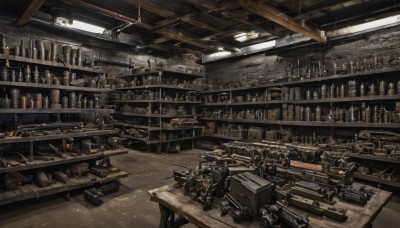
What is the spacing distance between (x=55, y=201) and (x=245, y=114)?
5.06m

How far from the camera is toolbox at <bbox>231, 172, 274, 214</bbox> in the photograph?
1486 mm

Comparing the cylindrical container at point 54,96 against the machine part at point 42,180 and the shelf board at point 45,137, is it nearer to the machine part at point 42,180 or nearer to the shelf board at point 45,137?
the shelf board at point 45,137

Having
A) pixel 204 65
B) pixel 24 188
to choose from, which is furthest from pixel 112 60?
pixel 24 188

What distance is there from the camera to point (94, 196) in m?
3.23

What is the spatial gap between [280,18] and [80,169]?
4545mm

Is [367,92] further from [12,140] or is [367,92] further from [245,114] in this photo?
[12,140]

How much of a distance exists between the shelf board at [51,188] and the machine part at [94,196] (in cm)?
15

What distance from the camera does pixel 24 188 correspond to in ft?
10.3

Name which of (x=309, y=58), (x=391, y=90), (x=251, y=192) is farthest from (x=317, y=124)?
(x=251, y=192)

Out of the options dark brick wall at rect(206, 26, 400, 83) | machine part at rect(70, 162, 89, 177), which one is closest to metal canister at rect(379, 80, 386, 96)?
dark brick wall at rect(206, 26, 400, 83)

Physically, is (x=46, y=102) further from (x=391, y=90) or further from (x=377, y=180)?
(x=391, y=90)

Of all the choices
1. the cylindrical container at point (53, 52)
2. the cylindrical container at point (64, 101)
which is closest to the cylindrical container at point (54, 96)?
the cylindrical container at point (64, 101)

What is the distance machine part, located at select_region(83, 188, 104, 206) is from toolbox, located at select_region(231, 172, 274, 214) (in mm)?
2349

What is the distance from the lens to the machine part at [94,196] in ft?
10.5
